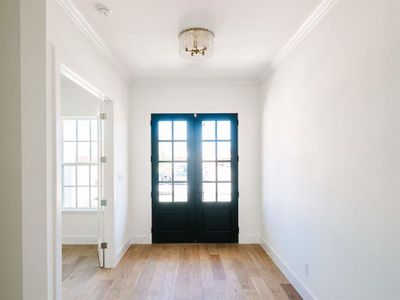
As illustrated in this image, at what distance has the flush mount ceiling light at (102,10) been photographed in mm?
2252

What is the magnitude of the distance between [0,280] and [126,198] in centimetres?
256

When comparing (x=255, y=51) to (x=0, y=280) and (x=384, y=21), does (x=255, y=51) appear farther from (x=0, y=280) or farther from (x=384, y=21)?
(x=0, y=280)

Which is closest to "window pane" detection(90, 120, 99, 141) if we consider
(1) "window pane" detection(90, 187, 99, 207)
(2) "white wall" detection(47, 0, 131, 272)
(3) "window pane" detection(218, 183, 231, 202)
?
(2) "white wall" detection(47, 0, 131, 272)

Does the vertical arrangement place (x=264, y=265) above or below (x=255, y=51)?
below

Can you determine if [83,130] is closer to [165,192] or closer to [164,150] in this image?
[164,150]

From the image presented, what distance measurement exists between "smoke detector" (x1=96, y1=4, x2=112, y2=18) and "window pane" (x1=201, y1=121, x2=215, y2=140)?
253 centimetres

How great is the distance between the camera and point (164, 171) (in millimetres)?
4621

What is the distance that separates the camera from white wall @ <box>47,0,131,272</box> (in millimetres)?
2135

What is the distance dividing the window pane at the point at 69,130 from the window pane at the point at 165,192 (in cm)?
180

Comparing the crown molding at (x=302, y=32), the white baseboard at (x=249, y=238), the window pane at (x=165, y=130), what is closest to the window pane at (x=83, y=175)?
the window pane at (x=165, y=130)

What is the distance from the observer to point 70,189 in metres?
4.75

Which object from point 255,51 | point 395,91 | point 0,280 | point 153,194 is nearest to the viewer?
point 395,91

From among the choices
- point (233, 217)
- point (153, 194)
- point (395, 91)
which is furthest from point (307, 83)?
point (153, 194)

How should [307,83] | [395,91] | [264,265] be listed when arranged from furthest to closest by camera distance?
[264,265] < [307,83] < [395,91]
